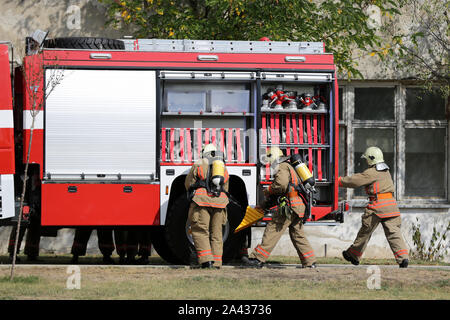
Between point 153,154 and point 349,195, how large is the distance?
5947mm

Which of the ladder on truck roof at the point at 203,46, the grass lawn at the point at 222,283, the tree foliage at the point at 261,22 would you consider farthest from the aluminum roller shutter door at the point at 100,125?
the tree foliage at the point at 261,22

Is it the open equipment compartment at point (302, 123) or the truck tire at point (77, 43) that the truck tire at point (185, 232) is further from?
the truck tire at point (77, 43)

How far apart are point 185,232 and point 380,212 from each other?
2.69 metres

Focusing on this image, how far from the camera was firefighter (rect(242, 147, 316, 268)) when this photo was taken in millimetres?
11477

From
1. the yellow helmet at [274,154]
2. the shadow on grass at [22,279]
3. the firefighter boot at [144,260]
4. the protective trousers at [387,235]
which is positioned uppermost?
the yellow helmet at [274,154]

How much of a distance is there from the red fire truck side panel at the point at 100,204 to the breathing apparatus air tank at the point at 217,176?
91 centimetres

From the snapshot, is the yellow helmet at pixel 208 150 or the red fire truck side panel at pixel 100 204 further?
the red fire truck side panel at pixel 100 204

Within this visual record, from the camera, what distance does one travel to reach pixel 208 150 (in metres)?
11.4

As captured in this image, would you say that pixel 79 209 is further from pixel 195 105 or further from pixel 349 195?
pixel 349 195

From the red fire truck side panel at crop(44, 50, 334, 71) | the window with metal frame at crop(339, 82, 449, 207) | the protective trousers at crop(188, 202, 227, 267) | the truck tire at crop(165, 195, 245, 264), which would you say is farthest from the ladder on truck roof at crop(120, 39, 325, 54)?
the window with metal frame at crop(339, 82, 449, 207)

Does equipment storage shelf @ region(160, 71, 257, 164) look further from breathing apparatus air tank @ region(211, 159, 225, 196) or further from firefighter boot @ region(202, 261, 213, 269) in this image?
firefighter boot @ region(202, 261, 213, 269)

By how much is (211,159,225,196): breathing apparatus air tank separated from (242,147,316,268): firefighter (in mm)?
706

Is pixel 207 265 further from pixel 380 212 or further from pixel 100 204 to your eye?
pixel 380 212

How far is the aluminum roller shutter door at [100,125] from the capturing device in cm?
1171
